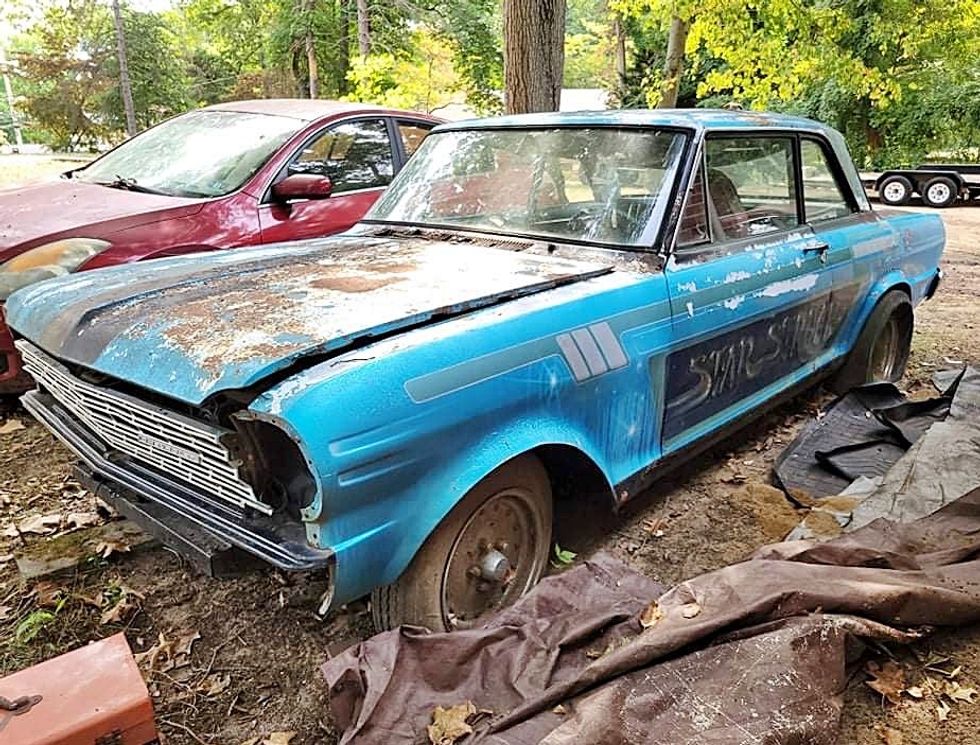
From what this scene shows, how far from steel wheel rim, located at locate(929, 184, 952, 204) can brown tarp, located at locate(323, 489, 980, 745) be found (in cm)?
1567

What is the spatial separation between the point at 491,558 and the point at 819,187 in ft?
9.83

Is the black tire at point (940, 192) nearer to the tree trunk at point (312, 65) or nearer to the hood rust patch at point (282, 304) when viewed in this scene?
the tree trunk at point (312, 65)

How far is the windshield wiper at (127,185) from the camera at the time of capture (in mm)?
5020

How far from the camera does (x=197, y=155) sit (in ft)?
17.5

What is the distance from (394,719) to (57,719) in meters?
0.80

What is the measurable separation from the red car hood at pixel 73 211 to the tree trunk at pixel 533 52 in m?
3.25

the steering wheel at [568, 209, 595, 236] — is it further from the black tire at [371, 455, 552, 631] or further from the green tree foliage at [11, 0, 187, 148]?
the green tree foliage at [11, 0, 187, 148]

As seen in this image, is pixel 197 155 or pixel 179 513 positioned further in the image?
pixel 197 155

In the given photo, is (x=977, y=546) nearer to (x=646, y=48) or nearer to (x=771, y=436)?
(x=771, y=436)

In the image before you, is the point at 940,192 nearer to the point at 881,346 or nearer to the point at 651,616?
the point at 881,346

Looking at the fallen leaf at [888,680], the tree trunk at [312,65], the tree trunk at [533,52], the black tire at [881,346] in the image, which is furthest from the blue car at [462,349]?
the tree trunk at [312,65]

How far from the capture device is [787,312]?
3826 mm

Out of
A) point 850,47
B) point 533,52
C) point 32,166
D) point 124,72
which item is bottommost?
point 32,166

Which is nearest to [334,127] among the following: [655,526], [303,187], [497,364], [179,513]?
[303,187]
